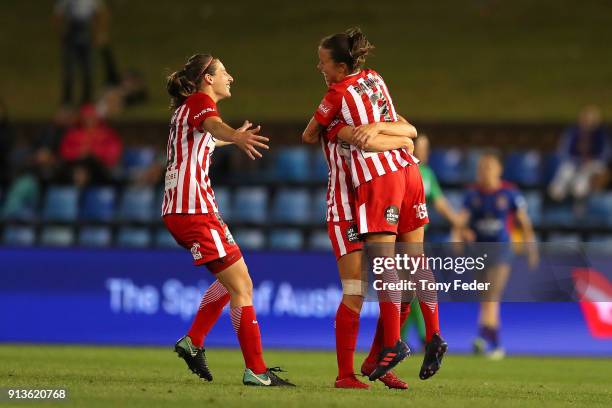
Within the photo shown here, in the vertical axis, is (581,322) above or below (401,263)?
below

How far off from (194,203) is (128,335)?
5.92 m

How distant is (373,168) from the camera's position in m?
7.34

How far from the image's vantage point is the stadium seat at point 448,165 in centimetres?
1697

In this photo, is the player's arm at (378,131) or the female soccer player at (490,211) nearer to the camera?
the player's arm at (378,131)

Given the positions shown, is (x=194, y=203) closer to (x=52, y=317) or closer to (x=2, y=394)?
(x=2, y=394)

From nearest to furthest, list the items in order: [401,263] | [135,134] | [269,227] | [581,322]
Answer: [401,263] → [581,322] → [269,227] → [135,134]

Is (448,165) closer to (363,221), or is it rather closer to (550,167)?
(550,167)

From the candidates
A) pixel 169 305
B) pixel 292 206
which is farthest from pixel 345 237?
pixel 292 206

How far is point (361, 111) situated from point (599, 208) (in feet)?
31.5

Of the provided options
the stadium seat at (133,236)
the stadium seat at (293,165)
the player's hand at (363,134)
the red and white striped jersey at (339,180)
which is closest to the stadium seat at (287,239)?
the stadium seat at (293,165)

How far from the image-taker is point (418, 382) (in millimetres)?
8461

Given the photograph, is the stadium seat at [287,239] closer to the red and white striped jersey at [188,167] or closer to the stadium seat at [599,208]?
the stadium seat at [599,208]

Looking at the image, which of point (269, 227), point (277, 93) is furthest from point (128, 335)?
point (277, 93)

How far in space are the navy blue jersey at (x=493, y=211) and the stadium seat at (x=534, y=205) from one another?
3.13m
